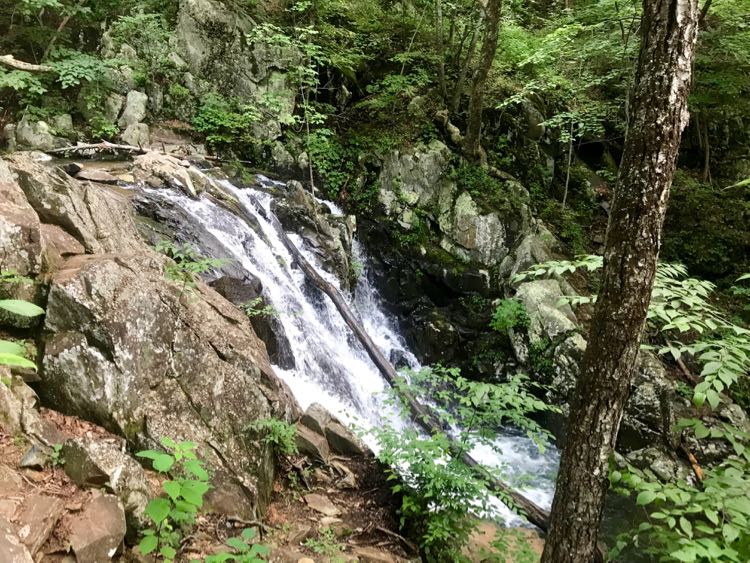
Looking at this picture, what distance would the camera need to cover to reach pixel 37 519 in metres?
2.52

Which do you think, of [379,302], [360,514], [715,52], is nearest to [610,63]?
[715,52]

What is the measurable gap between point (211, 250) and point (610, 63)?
1155 centimetres

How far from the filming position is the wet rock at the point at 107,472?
2943 mm

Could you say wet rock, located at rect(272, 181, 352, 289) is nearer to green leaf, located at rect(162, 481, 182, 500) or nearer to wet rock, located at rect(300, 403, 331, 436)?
wet rock, located at rect(300, 403, 331, 436)

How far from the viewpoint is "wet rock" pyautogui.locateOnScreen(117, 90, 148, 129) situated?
1007 cm

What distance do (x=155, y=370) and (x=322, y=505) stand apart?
2074 millimetres

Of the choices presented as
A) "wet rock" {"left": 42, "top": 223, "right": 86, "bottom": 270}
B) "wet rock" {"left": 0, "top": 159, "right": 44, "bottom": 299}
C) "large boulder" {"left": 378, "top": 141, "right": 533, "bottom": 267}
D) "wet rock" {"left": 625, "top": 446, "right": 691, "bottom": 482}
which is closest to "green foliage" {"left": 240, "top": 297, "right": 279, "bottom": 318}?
"wet rock" {"left": 42, "top": 223, "right": 86, "bottom": 270}

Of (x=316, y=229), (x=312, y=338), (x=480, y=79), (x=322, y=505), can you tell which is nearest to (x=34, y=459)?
(x=322, y=505)

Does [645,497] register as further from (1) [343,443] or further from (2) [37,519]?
A: (1) [343,443]

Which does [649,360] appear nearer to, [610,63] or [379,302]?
[379,302]

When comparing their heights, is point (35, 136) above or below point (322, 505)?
above

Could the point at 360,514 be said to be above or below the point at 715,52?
below

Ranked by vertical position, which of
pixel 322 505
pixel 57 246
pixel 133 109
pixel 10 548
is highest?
pixel 133 109

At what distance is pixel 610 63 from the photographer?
39.0 feet
